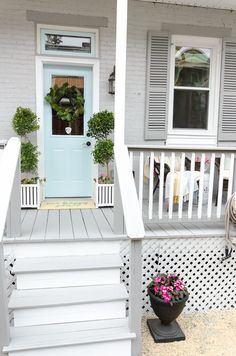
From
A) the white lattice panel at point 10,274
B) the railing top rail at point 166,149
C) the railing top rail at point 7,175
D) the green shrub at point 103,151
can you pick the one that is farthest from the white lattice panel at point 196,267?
the green shrub at point 103,151

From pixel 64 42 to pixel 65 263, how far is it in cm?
311

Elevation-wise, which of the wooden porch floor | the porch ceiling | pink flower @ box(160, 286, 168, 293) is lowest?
pink flower @ box(160, 286, 168, 293)

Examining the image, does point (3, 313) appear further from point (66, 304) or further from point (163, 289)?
point (163, 289)

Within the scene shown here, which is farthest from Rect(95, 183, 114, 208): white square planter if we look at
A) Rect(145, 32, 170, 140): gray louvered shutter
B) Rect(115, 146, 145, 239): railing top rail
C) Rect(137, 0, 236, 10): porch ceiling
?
Rect(137, 0, 236, 10): porch ceiling

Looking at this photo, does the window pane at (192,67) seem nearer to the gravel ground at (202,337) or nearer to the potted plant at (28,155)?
the potted plant at (28,155)

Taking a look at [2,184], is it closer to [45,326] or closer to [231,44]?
[45,326]

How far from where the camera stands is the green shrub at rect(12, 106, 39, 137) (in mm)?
4374

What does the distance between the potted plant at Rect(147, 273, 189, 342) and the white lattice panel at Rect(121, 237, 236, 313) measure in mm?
300

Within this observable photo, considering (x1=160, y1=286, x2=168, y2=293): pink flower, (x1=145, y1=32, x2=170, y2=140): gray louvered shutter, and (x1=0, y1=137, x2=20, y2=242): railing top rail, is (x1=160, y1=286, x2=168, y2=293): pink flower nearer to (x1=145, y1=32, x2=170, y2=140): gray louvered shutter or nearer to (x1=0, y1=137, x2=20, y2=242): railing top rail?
(x1=0, y1=137, x2=20, y2=242): railing top rail

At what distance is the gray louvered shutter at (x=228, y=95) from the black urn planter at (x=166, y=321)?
298 centimetres

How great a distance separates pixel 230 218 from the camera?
3520 millimetres

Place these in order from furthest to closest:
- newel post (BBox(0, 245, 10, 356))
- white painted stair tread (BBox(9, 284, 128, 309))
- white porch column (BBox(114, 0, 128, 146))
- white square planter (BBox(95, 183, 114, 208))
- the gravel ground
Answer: white square planter (BBox(95, 183, 114, 208))
white porch column (BBox(114, 0, 128, 146))
the gravel ground
white painted stair tread (BBox(9, 284, 128, 309))
newel post (BBox(0, 245, 10, 356))

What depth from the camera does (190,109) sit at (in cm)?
521

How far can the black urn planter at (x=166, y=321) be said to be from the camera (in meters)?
2.93
